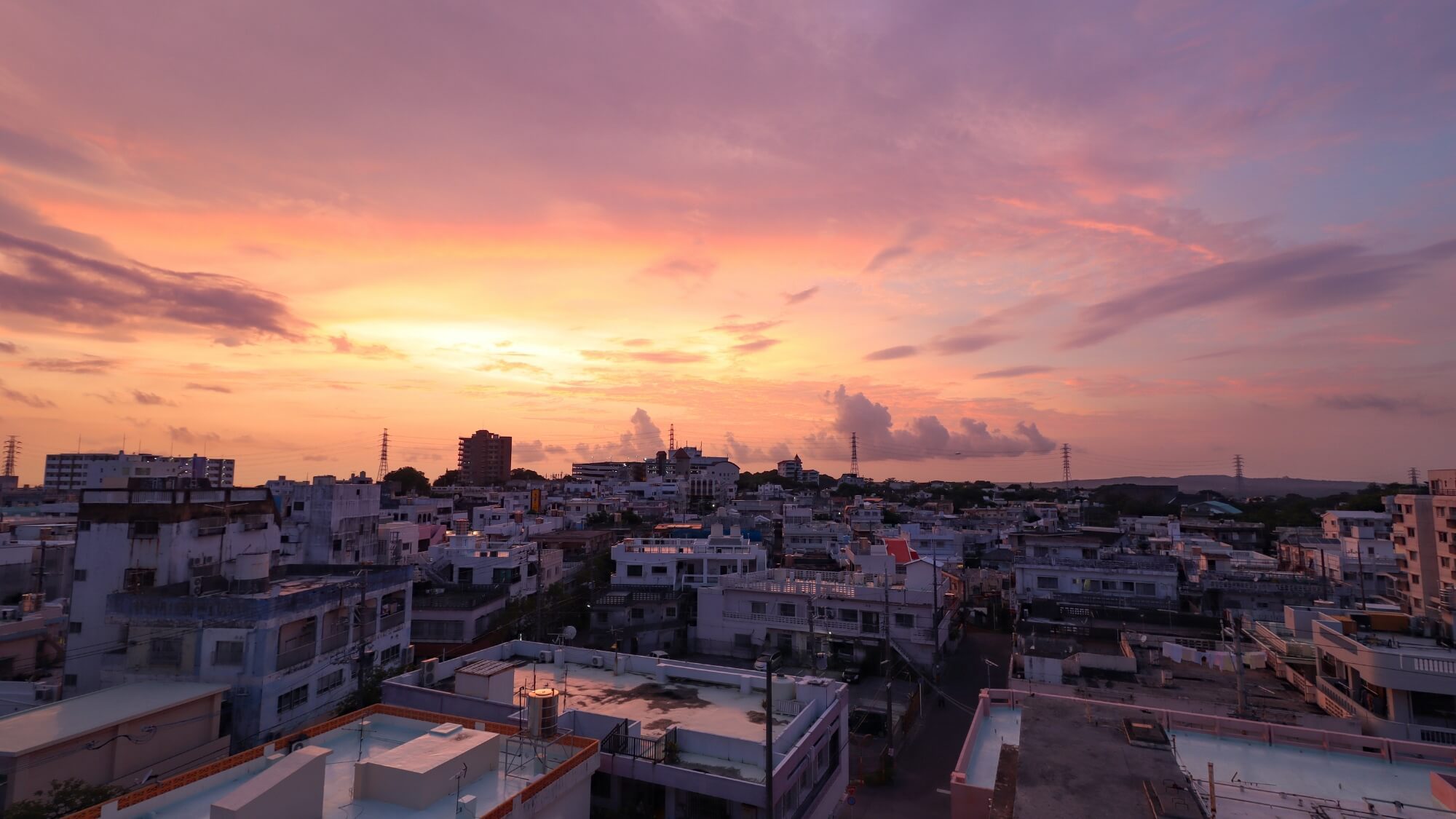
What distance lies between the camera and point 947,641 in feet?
141

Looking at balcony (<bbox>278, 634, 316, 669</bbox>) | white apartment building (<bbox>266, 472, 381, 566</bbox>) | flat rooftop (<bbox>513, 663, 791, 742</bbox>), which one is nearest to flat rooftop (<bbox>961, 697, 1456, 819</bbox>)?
flat rooftop (<bbox>513, 663, 791, 742</bbox>)

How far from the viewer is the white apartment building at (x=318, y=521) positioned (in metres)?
45.1

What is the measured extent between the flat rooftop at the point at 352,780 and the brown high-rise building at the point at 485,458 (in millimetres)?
166790

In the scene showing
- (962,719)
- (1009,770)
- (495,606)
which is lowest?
(962,719)

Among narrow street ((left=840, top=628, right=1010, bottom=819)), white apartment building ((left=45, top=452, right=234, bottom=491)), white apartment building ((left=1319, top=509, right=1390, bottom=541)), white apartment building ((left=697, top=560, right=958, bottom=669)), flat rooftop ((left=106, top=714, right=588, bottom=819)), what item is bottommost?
narrow street ((left=840, top=628, right=1010, bottom=819))

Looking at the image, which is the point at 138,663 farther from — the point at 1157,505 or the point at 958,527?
the point at 1157,505

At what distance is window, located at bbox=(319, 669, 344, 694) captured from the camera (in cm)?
2631

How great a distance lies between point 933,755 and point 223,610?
90.2 ft

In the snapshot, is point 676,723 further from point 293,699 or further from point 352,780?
point 293,699

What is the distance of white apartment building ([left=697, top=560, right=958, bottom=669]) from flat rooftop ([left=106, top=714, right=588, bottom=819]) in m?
24.8

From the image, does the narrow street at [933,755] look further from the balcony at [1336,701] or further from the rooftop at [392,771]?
Result: the rooftop at [392,771]

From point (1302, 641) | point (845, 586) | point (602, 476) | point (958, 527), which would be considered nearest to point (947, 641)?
point (845, 586)

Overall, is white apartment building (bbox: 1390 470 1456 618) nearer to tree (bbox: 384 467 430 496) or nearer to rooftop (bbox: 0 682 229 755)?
rooftop (bbox: 0 682 229 755)

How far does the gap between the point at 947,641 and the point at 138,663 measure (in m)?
39.5
